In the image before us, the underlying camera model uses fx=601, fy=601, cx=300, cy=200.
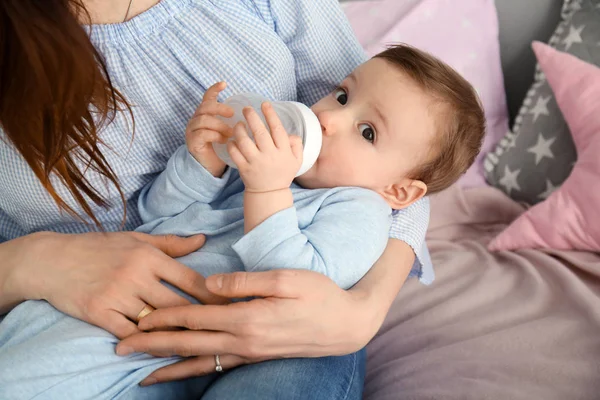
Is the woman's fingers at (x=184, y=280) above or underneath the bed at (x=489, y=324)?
above

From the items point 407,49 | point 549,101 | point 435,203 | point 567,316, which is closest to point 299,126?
point 407,49

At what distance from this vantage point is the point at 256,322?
86 centimetres

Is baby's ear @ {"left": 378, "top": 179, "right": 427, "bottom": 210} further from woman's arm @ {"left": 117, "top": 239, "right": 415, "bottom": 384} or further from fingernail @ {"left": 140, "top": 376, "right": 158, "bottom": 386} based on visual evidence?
fingernail @ {"left": 140, "top": 376, "right": 158, "bottom": 386}

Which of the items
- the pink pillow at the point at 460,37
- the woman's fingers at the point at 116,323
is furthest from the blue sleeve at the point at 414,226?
the pink pillow at the point at 460,37

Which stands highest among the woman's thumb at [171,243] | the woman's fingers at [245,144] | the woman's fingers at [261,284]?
the woman's fingers at [245,144]

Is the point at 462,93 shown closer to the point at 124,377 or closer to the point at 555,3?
the point at 124,377

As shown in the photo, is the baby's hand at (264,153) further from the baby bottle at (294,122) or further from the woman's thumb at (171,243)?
the woman's thumb at (171,243)

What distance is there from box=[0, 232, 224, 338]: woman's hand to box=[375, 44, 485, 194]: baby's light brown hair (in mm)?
484

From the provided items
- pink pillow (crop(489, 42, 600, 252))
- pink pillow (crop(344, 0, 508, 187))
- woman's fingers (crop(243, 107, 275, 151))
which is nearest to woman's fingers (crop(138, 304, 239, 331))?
woman's fingers (crop(243, 107, 275, 151))

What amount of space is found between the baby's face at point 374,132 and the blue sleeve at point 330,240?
0.05m

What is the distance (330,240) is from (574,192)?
0.82 m

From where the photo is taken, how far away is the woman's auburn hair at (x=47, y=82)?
2.56 feet

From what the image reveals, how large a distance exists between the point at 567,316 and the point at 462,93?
537 millimetres

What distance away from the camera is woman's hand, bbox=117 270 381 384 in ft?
2.84
